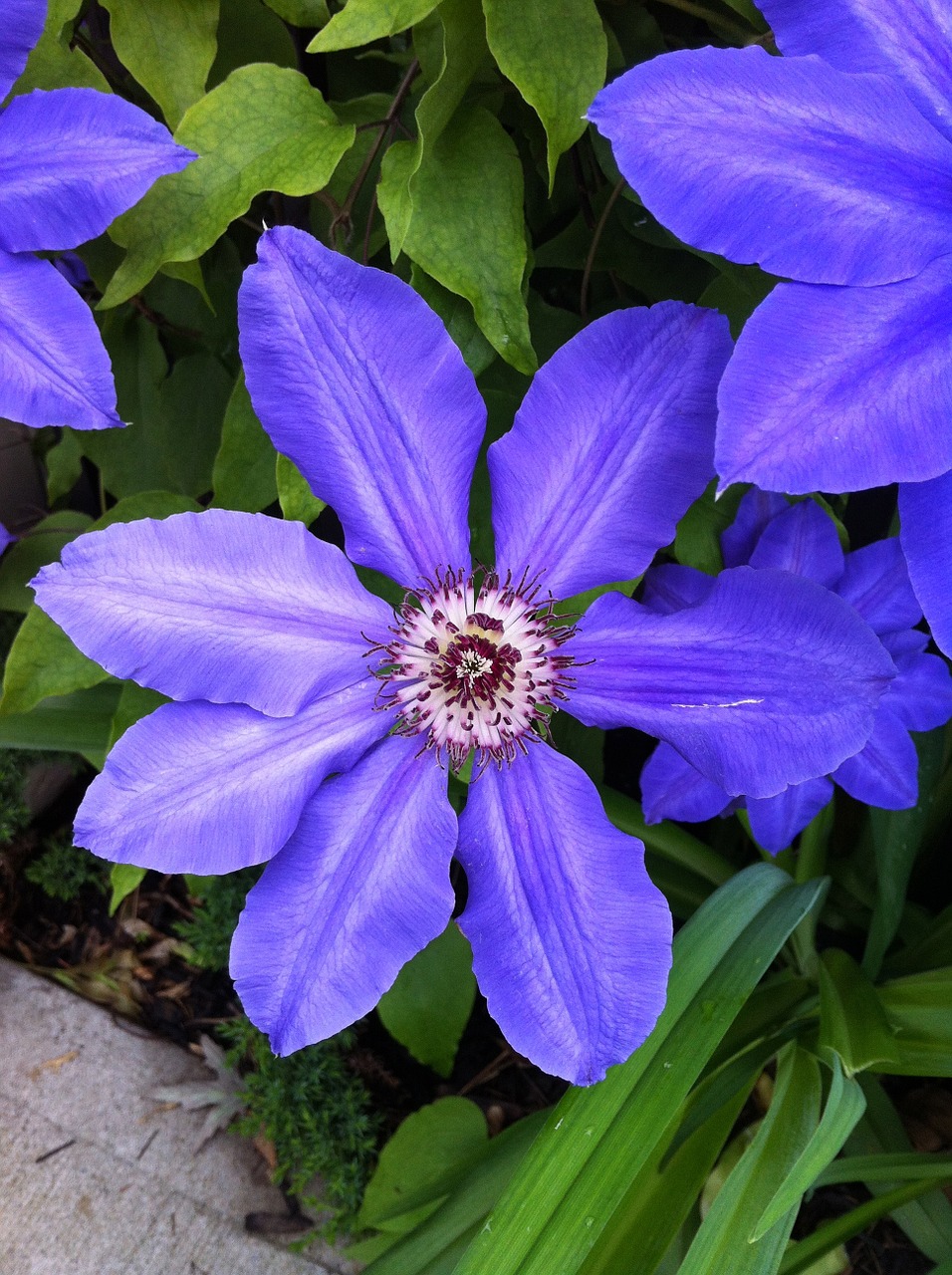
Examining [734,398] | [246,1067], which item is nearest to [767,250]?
[734,398]

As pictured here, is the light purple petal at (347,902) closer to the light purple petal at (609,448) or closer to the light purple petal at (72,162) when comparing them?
the light purple petal at (609,448)

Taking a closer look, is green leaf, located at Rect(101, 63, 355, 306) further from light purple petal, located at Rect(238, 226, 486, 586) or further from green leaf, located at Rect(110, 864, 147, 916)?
green leaf, located at Rect(110, 864, 147, 916)

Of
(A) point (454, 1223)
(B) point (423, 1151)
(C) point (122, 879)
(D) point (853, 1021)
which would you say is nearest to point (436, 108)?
(C) point (122, 879)

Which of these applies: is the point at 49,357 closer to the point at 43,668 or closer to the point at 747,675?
the point at 43,668

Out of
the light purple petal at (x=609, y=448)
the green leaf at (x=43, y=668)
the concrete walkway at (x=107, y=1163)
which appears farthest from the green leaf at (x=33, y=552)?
the concrete walkway at (x=107, y=1163)

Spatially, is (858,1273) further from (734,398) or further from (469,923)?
(734,398)
